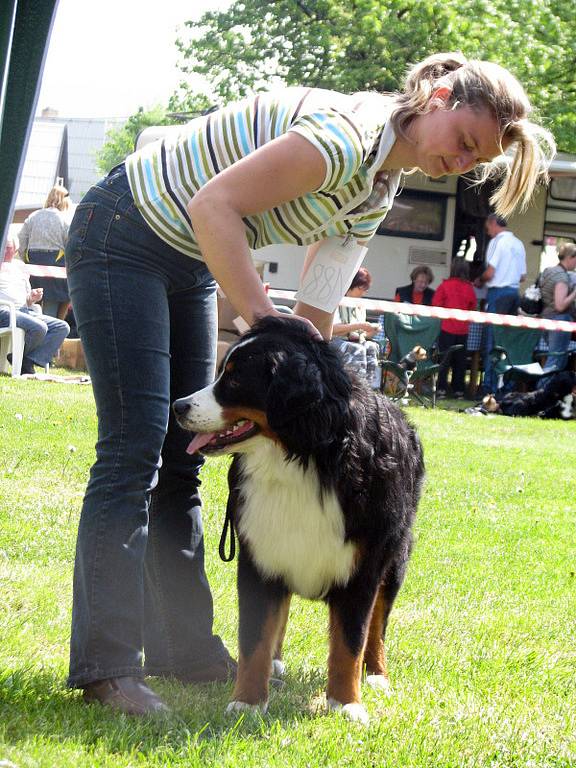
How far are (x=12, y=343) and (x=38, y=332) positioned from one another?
0.34 m

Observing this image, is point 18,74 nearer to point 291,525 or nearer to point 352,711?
point 291,525

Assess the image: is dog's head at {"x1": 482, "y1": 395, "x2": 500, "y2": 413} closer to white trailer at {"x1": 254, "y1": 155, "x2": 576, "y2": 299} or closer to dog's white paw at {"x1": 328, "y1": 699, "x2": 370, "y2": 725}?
white trailer at {"x1": 254, "y1": 155, "x2": 576, "y2": 299}

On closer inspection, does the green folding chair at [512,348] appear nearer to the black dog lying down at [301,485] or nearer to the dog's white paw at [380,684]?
the dog's white paw at [380,684]

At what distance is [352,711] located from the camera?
9.66 feet

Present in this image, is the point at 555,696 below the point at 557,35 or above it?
below

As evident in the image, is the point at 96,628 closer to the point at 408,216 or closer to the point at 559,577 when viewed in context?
the point at 559,577

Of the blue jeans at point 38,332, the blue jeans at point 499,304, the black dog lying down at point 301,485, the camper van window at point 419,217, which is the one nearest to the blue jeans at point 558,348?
the blue jeans at point 499,304

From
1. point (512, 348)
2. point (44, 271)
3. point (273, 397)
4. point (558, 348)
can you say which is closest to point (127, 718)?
point (273, 397)

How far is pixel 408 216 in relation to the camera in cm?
1706

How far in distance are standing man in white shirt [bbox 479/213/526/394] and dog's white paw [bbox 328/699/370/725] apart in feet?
38.2

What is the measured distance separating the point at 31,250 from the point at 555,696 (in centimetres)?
1108

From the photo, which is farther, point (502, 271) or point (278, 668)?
point (502, 271)

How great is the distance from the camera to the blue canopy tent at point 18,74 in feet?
5.25

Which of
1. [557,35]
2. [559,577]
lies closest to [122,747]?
[559,577]
